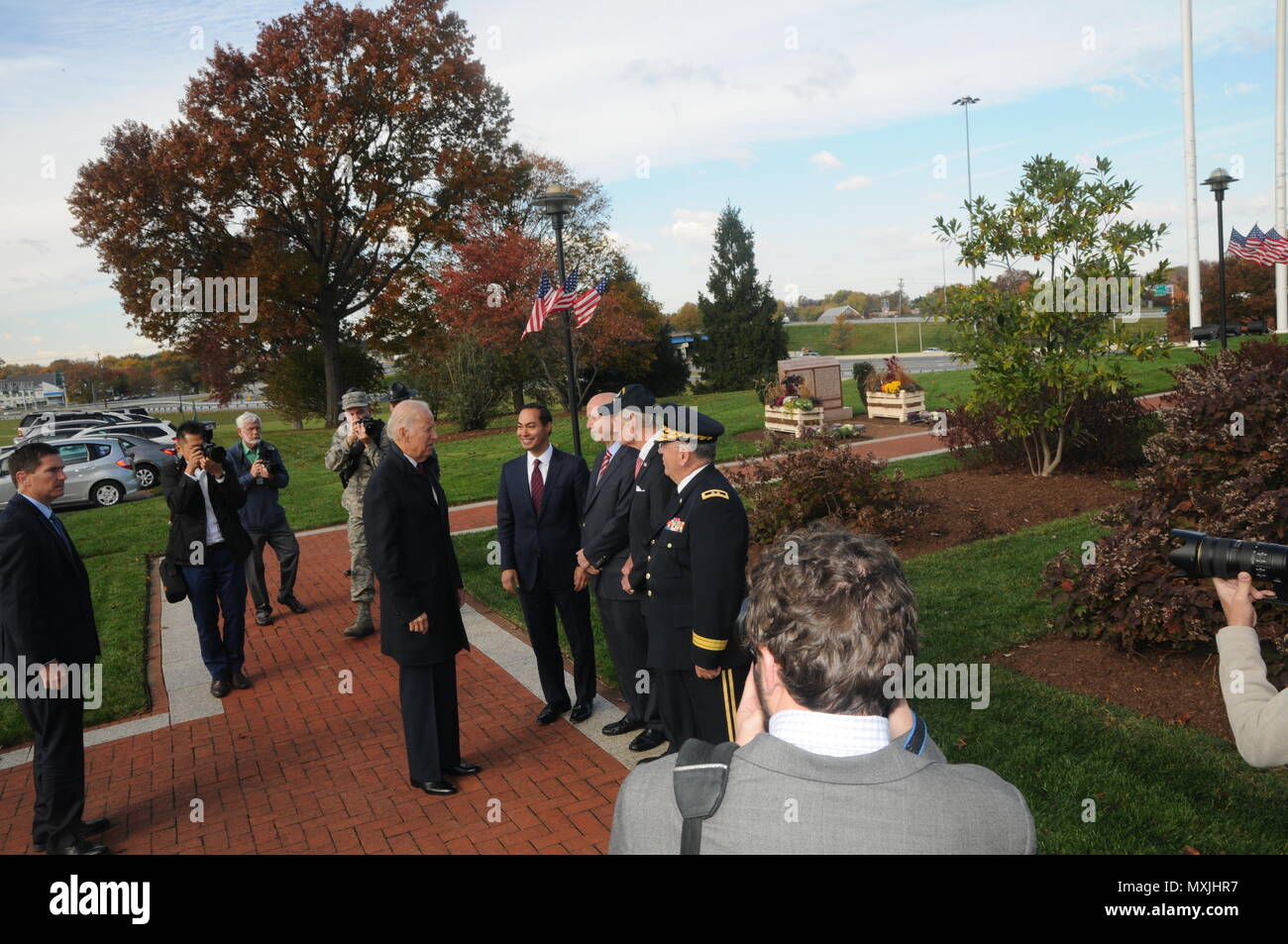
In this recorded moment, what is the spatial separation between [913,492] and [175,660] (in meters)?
7.75

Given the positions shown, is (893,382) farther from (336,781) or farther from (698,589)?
(698,589)

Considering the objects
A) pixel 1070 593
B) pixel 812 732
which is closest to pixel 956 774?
pixel 812 732

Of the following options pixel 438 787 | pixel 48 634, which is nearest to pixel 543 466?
pixel 438 787

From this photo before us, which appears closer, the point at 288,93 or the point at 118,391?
the point at 288,93

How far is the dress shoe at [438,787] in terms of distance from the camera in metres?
5.18

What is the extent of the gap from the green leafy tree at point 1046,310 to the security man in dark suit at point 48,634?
34.3ft

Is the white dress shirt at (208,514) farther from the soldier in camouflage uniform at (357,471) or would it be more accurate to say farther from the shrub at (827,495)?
the shrub at (827,495)

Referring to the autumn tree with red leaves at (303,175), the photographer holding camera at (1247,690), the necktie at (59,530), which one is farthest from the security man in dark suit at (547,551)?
the autumn tree with red leaves at (303,175)

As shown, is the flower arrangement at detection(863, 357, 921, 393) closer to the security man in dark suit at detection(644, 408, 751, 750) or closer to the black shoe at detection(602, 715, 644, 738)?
the black shoe at detection(602, 715, 644, 738)

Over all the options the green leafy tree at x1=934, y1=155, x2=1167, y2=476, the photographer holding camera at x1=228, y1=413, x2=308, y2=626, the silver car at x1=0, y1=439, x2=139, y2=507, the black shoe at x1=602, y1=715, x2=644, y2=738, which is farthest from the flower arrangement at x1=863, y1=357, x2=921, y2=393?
the silver car at x1=0, y1=439, x2=139, y2=507

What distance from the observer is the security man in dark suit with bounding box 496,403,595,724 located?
6.10 meters

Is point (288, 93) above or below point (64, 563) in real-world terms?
above

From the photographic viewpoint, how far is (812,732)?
5.67 feet

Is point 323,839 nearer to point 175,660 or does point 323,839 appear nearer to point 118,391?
point 175,660
